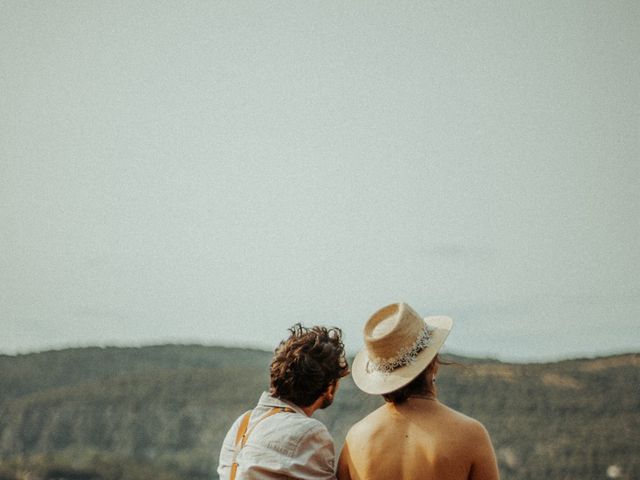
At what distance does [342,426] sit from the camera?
46.2 m

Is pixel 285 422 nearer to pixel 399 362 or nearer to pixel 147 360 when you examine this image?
pixel 399 362

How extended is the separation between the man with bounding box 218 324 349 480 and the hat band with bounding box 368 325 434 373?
0.58ft

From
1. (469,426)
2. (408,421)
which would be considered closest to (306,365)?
(408,421)

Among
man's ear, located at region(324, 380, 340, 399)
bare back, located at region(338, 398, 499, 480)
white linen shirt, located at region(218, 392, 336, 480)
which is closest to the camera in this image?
bare back, located at region(338, 398, 499, 480)

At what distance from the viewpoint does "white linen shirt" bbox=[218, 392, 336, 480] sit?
3.55 m

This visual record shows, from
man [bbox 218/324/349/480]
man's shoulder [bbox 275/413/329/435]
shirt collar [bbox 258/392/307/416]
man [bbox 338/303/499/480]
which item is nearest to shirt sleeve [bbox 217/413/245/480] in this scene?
man [bbox 218/324/349/480]

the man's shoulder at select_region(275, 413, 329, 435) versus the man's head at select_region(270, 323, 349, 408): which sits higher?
the man's head at select_region(270, 323, 349, 408)

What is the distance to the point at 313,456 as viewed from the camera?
3584 mm

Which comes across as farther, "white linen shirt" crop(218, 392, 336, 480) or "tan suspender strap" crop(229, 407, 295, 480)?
"tan suspender strap" crop(229, 407, 295, 480)

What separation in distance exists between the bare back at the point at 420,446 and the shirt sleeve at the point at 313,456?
0.12 metres

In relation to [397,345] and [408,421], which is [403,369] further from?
[408,421]

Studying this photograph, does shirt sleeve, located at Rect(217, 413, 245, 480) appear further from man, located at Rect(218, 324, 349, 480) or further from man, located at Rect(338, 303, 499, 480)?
man, located at Rect(338, 303, 499, 480)

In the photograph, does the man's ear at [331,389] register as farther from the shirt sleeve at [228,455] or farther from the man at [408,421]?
the shirt sleeve at [228,455]

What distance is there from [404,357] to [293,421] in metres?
0.55
